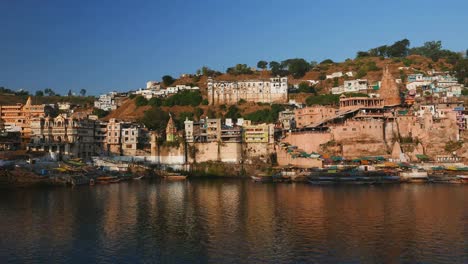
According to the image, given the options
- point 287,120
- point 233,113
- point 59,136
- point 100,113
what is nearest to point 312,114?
point 287,120

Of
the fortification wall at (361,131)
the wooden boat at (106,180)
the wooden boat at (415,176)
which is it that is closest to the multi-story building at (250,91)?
the fortification wall at (361,131)

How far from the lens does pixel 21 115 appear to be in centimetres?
7619

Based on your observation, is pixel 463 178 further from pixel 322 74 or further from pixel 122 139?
pixel 322 74

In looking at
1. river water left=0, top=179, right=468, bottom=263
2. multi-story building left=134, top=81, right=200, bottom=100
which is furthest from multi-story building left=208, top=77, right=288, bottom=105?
river water left=0, top=179, right=468, bottom=263

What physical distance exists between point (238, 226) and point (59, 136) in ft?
143

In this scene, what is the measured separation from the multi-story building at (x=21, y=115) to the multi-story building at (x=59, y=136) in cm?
638

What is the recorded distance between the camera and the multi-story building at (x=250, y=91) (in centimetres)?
8762

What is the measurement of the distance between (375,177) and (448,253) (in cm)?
2878

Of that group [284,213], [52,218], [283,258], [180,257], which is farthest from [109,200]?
[283,258]

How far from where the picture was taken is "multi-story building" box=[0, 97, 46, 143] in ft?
230

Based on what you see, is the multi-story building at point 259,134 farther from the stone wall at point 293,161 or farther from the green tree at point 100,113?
the green tree at point 100,113

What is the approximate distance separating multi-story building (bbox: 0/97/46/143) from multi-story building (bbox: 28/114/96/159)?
20.9 feet

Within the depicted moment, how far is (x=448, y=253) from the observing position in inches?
845

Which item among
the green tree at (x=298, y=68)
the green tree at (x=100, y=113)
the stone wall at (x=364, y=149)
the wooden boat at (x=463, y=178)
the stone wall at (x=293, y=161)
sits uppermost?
the green tree at (x=298, y=68)
